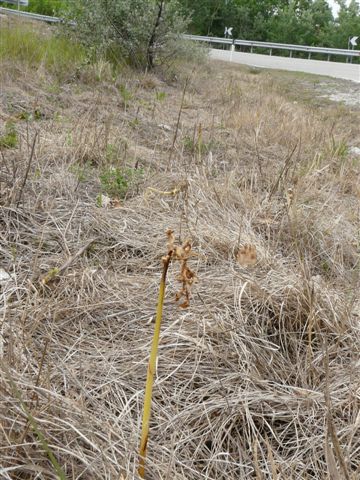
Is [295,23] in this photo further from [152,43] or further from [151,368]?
[151,368]

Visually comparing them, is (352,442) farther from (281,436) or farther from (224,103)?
(224,103)

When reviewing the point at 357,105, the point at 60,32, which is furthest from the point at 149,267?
the point at 357,105

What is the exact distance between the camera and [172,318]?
1850mm

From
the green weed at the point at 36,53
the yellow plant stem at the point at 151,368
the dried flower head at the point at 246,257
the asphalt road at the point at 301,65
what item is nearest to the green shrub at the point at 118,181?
the dried flower head at the point at 246,257

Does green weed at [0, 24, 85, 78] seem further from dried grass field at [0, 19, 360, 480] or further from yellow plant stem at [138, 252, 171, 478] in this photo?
yellow plant stem at [138, 252, 171, 478]

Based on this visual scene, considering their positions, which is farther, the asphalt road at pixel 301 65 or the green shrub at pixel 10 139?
the asphalt road at pixel 301 65

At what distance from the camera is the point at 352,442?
1.40 metres

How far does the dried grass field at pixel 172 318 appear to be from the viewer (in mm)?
1268

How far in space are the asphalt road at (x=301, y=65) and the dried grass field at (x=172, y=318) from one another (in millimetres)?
13120

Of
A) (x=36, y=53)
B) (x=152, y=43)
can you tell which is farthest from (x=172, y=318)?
(x=152, y=43)

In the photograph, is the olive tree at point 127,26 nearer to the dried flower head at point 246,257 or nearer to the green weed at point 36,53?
the green weed at point 36,53

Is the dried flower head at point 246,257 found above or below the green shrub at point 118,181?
below

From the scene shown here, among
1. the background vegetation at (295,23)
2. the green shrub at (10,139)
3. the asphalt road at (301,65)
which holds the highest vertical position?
the background vegetation at (295,23)

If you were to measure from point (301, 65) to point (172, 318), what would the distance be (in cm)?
1775
